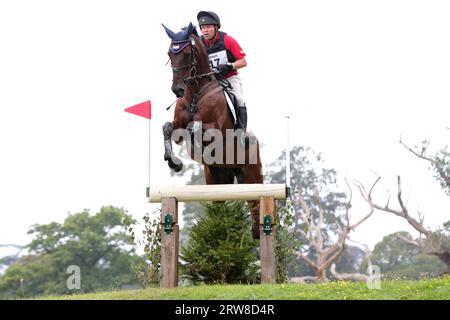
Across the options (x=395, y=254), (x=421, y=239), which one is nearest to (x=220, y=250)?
(x=421, y=239)

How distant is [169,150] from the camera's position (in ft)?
28.3

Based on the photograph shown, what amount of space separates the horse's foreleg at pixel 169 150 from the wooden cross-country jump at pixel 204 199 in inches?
10.9

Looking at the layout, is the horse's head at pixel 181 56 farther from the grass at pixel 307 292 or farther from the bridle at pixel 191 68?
the grass at pixel 307 292

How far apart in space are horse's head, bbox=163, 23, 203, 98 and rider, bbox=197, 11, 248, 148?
482 mm

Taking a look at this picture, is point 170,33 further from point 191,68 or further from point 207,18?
point 207,18

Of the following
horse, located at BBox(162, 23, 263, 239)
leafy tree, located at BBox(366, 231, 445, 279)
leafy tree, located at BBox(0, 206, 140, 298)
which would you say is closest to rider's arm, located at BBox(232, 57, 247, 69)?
horse, located at BBox(162, 23, 263, 239)

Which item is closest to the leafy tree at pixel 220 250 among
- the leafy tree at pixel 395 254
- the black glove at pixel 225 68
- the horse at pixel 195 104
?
the horse at pixel 195 104

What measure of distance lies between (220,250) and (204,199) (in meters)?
1.10

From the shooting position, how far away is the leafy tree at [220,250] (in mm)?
9617

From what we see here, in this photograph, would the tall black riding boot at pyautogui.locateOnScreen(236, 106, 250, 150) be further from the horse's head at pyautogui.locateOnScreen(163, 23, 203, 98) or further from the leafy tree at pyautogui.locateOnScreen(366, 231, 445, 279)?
the leafy tree at pyautogui.locateOnScreen(366, 231, 445, 279)
